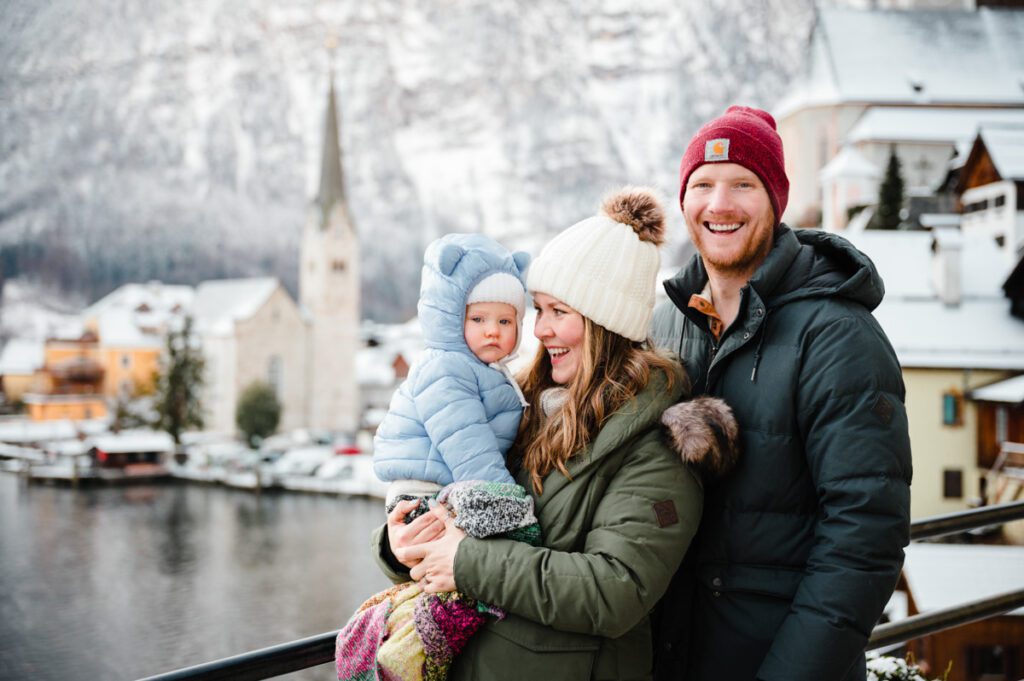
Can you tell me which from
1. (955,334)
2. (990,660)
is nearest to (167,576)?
(955,334)

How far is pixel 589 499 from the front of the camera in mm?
1410

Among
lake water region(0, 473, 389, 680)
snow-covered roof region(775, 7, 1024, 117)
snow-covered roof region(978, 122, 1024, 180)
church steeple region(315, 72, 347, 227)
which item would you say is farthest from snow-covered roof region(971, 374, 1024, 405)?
church steeple region(315, 72, 347, 227)

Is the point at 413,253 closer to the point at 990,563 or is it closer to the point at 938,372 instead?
the point at 938,372

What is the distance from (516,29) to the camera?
351 feet

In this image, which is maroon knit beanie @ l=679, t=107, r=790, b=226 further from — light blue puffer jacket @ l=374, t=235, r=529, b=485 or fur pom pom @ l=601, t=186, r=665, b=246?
light blue puffer jacket @ l=374, t=235, r=529, b=485

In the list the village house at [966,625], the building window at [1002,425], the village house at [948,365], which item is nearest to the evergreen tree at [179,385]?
the village house at [948,365]

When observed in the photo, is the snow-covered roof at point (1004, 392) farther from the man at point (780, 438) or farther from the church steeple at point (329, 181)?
the church steeple at point (329, 181)

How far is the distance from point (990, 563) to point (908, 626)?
5.40 meters

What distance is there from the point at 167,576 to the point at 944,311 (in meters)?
19.8

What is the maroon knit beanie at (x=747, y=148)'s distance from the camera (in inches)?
60.4

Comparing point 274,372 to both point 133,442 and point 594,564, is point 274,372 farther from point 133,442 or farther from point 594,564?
point 594,564

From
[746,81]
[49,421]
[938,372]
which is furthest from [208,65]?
[938,372]

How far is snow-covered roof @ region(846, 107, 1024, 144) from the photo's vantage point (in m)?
30.0

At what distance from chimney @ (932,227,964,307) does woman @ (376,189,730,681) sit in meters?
14.3
